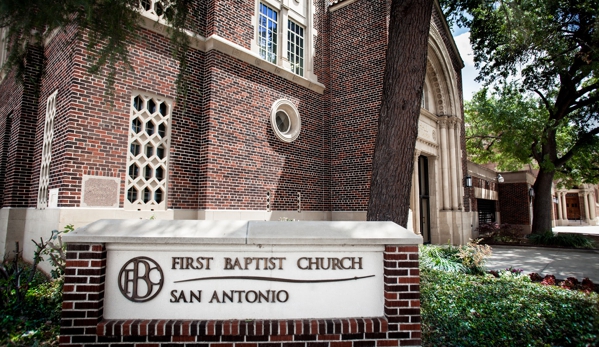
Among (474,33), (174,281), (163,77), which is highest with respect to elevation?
(474,33)

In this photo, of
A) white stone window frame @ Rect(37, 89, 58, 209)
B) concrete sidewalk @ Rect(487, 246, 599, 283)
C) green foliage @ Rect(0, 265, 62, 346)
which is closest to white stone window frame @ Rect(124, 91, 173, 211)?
white stone window frame @ Rect(37, 89, 58, 209)

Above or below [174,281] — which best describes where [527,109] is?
above

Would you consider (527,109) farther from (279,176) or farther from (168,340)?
(168,340)

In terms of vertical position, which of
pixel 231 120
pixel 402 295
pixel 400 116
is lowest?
pixel 402 295

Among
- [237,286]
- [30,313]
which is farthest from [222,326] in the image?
[30,313]

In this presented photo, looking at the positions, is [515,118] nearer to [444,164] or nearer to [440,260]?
[444,164]

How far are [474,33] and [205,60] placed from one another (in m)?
12.2

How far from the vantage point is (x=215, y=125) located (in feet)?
29.2

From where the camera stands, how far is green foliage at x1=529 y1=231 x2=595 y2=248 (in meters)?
14.2

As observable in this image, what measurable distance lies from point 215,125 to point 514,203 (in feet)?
75.7

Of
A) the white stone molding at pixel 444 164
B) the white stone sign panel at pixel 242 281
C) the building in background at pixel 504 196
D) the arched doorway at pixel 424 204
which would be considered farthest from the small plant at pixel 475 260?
the building in background at pixel 504 196

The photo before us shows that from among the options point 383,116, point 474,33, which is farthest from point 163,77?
point 474,33

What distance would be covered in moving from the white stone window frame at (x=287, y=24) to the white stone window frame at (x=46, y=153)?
17.2ft

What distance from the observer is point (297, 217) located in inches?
431
